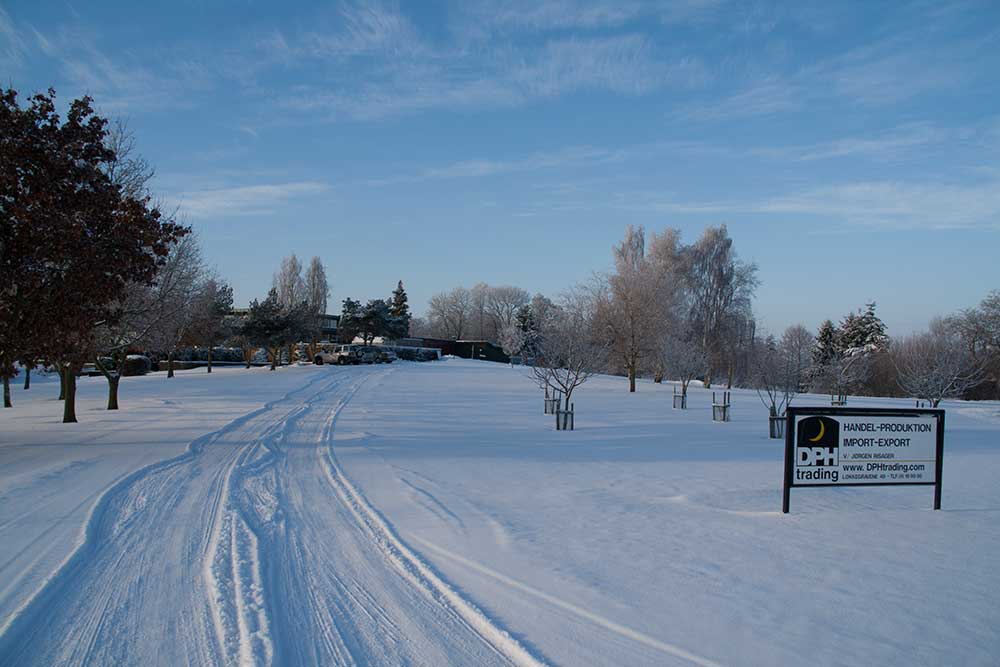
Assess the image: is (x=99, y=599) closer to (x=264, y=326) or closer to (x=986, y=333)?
(x=264, y=326)

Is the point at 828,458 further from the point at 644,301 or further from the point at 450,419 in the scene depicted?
the point at 644,301

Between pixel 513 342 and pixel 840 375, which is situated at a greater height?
pixel 513 342

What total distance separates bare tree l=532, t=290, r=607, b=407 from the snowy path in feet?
38.5

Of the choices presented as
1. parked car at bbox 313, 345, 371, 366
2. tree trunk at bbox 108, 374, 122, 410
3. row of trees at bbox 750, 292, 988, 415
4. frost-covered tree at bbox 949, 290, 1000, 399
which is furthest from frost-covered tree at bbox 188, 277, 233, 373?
frost-covered tree at bbox 949, 290, 1000, 399

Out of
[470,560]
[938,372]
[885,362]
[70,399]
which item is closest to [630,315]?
[938,372]

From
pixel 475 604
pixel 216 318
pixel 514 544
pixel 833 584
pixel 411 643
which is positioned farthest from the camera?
pixel 216 318

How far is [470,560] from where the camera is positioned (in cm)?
557

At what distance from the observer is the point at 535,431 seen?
53.9 ft

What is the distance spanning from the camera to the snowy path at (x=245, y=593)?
3.82 m

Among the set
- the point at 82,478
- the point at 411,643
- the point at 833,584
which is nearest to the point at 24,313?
Result: the point at 82,478

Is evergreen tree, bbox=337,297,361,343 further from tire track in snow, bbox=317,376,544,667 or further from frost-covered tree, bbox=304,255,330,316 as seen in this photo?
tire track in snow, bbox=317,376,544,667

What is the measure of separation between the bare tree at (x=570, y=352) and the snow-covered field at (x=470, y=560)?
27.6ft

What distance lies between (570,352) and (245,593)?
17.8 metres

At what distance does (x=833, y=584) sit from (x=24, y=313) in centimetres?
1286
